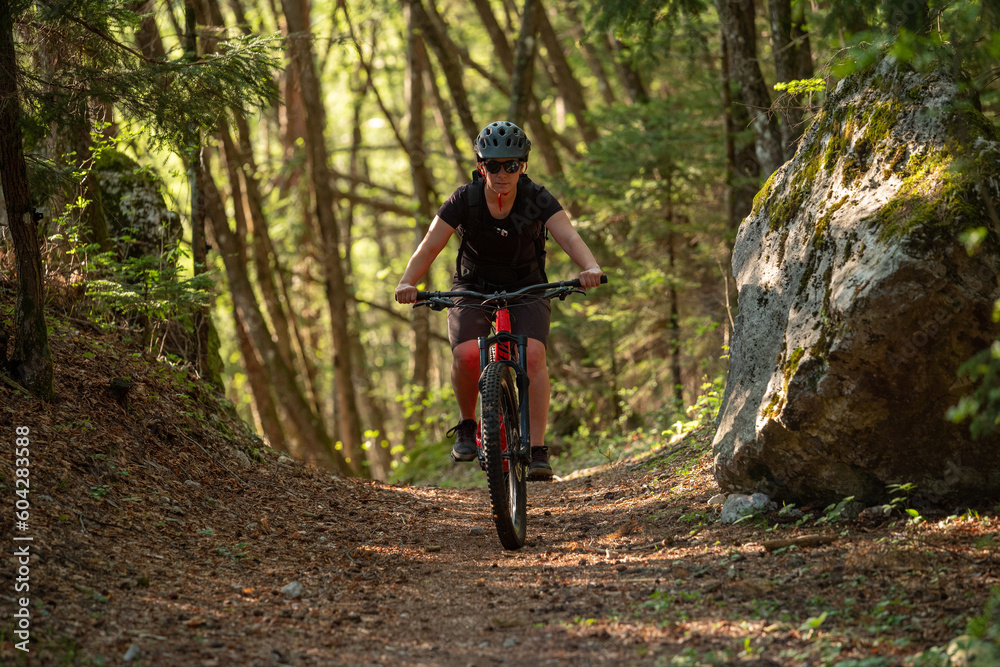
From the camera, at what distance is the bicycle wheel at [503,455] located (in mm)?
4695

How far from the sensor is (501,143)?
5.29 meters

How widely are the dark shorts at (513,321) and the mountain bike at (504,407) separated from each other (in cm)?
8

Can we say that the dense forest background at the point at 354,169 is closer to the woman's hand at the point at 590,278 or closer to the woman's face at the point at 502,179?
the woman's hand at the point at 590,278

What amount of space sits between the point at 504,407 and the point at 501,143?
1.76m

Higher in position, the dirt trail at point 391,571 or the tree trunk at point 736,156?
the tree trunk at point 736,156

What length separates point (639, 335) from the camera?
39.3 ft

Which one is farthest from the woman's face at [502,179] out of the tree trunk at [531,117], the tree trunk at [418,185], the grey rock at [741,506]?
the tree trunk at [531,117]

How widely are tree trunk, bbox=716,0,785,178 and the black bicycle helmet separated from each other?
3693 millimetres

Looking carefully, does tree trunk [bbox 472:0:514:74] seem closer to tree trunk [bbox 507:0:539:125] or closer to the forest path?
tree trunk [bbox 507:0:539:125]

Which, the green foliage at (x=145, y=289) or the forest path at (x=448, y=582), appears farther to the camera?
the green foliage at (x=145, y=289)

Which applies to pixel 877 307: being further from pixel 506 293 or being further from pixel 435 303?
pixel 435 303

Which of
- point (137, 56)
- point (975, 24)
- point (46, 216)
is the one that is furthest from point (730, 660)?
point (46, 216)

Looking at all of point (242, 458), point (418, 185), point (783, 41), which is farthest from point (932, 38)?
point (418, 185)

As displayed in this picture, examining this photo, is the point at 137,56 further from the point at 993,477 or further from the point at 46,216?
the point at 993,477
